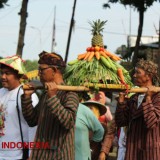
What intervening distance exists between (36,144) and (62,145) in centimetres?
26

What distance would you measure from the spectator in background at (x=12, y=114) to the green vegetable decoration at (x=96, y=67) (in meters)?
0.65

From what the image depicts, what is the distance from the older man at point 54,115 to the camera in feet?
14.0

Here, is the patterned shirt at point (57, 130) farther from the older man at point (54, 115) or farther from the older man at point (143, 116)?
the older man at point (143, 116)

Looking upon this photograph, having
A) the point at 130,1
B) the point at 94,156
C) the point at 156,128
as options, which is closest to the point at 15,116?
the point at 156,128

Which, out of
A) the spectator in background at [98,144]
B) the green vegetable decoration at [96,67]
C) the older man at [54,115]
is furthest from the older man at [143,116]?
the spectator in background at [98,144]

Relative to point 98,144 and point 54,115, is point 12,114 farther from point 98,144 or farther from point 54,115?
point 98,144

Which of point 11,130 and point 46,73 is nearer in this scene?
point 46,73

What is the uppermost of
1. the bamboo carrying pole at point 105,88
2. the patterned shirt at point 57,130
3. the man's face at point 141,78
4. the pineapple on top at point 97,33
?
the pineapple on top at point 97,33

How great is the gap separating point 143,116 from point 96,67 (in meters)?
0.66

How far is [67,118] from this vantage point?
4262 millimetres

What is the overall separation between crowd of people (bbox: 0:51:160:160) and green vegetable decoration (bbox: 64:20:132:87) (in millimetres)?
132

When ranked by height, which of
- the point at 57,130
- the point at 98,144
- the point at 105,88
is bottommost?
the point at 57,130

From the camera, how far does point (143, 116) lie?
4.91m

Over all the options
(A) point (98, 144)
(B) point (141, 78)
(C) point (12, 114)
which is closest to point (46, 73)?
(C) point (12, 114)
